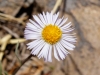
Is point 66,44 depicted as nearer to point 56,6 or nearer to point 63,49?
point 63,49

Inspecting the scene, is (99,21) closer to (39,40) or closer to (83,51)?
(83,51)

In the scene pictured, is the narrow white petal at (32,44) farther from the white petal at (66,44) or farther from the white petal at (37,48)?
the white petal at (66,44)

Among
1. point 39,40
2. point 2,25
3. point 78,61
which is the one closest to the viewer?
point 39,40

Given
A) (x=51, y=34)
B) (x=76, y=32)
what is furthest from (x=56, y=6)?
(x=51, y=34)

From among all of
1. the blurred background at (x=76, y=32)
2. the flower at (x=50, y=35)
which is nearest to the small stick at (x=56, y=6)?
the blurred background at (x=76, y=32)

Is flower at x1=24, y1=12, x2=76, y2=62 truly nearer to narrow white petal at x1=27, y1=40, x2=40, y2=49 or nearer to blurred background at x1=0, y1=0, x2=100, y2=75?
narrow white petal at x1=27, y1=40, x2=40, y2=49

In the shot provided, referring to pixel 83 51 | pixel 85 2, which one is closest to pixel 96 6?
pixel 85 2
